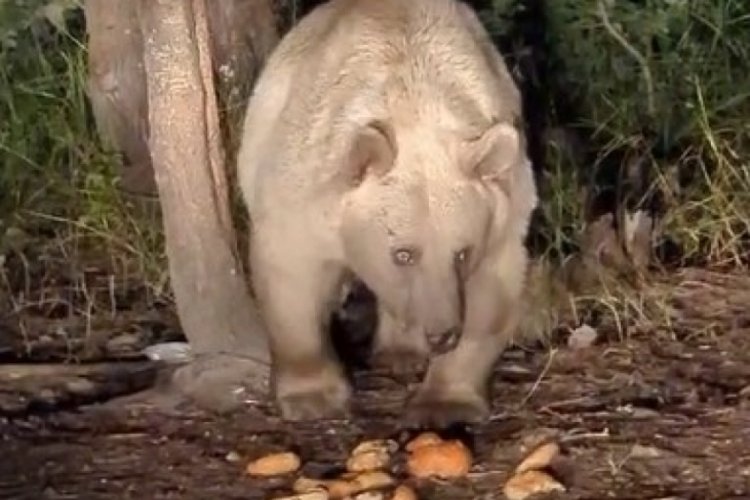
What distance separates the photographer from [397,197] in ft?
17.1

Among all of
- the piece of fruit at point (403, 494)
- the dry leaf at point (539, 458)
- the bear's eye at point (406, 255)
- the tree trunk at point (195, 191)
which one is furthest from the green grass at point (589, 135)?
the piece of fruit at point (403, 494)

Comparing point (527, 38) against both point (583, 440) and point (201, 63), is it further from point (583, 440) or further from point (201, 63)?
point (583, 440)

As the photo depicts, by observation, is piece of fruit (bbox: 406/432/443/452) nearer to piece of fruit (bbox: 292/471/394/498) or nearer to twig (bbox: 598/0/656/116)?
piece of fruit (bbox: 292/471/394/498)

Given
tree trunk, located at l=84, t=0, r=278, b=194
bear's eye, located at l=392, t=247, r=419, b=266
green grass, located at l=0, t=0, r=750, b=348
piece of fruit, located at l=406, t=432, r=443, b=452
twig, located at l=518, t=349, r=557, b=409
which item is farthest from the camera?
tree trunk, located at l=84, t=0, r=278, b=194

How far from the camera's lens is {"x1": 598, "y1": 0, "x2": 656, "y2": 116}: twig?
7328 mm

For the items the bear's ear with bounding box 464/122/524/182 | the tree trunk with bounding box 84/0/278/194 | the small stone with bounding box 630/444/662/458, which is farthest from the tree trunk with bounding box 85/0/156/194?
the small stone with bounding box 630/444/662/458

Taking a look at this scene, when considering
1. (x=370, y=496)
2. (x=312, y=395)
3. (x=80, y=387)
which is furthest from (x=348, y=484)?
(x=80, y=387)

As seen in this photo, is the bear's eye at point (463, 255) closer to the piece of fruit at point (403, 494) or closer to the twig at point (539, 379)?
the twig at point (539, 379)

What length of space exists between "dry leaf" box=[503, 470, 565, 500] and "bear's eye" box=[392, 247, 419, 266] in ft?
2.03

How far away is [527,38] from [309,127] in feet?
8.50

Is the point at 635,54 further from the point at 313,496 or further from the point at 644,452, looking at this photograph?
the point at 313,496

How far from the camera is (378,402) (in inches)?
223

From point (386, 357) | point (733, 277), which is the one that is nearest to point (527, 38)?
point (733, 277)

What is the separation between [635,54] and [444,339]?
253cm
